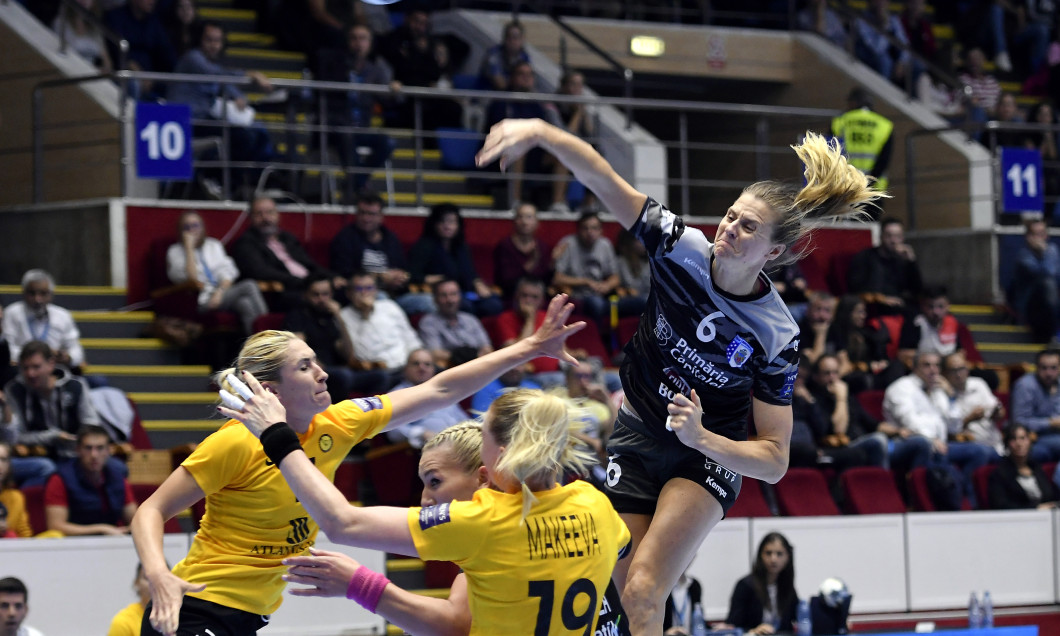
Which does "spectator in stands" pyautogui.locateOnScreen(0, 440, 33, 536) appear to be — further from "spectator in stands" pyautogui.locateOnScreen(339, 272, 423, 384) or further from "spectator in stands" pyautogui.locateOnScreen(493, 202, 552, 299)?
"spectator in stands" pyautogui.locateOnScreen(493, 202, 552, 299)

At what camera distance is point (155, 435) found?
34.4 feet

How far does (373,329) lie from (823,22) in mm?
9674

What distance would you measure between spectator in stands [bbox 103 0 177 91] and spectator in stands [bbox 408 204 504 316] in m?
2.96

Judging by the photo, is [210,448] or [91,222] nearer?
[210,448]

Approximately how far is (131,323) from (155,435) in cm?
143

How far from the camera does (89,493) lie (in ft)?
29.0

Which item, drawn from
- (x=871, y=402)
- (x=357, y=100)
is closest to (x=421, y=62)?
(x=357, y=100)

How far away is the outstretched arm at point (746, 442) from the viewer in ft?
14.7

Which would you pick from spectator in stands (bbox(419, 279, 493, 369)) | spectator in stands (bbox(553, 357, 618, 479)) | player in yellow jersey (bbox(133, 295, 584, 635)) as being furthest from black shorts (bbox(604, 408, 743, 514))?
spectator in stands (bbox(419, 279, 493, 369))

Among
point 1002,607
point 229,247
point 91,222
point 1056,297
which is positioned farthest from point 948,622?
point 91,222

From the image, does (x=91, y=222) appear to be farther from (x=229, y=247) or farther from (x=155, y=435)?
(x=155, y=435)

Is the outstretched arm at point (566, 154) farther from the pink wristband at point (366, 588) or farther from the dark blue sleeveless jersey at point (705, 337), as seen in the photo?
the pink wristband at point (366, 588)

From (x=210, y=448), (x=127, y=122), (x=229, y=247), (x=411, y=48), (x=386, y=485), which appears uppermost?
(x=411, y=48)

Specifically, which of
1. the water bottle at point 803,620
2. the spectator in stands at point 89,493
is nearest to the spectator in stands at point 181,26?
the spectator in stands at point 89,493
